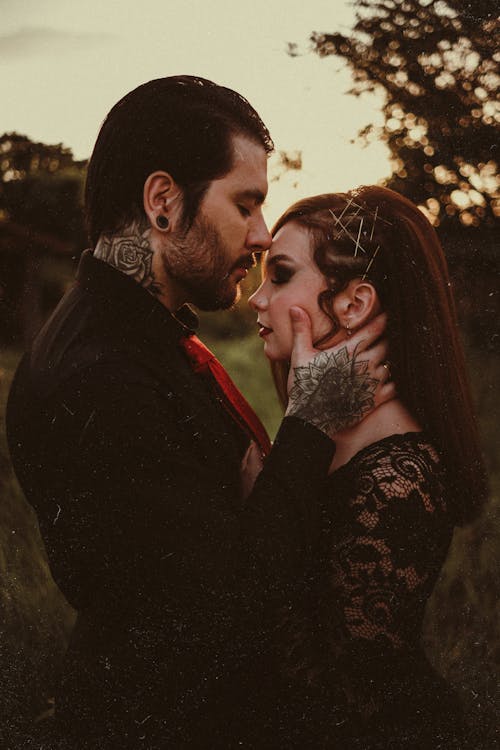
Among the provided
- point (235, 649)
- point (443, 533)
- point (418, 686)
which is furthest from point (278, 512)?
point (418, 686)

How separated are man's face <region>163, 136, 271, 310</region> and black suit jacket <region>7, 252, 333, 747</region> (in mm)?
201

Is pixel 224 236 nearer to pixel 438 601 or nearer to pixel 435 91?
pixel 435 91

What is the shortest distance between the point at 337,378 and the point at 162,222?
2.59ft

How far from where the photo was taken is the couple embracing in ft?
6.93

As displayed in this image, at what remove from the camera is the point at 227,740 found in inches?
93.2

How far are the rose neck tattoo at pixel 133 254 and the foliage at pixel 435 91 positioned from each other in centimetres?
140

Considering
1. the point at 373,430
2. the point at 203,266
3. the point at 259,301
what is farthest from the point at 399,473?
the point at 203,266

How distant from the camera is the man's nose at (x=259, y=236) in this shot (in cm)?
269

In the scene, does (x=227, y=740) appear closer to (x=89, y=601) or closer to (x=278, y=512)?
(x=89, y=601)

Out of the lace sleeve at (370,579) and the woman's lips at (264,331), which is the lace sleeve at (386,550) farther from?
the woman's lips at (264,331)

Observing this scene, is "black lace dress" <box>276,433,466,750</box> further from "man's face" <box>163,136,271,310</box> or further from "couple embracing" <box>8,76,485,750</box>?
"man's face" <box>163,136,271,310</box>

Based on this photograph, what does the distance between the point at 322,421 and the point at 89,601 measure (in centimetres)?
92

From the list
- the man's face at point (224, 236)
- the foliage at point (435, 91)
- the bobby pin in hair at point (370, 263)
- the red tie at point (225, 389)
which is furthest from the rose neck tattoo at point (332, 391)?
the foliage at point (435, 91)

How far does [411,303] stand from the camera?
8.52 ft
